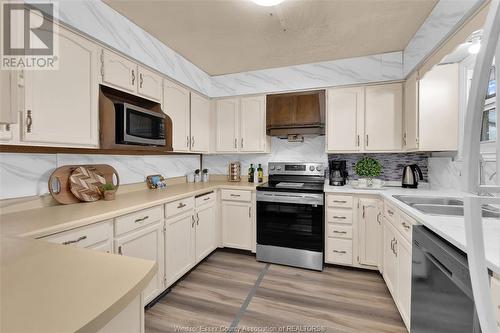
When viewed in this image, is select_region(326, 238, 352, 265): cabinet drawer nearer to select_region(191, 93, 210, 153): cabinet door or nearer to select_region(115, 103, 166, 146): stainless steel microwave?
select_region(191, 93, 210, 153): cabinet door

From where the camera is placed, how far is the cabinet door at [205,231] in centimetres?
258

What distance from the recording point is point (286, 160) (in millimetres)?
3311

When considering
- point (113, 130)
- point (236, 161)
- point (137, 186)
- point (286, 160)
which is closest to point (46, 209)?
point (113, 130)

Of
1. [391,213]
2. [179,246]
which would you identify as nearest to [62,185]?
[179,246]

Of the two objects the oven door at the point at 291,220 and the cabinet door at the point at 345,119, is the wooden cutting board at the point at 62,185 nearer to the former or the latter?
the oven door at the point at 291,220

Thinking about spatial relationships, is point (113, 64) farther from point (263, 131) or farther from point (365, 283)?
point (365, 283)

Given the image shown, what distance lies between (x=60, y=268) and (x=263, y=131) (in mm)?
2674

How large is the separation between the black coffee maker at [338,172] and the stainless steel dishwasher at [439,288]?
4.72ft

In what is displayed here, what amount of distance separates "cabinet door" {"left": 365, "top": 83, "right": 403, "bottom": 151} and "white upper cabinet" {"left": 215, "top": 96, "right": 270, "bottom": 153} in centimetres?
126

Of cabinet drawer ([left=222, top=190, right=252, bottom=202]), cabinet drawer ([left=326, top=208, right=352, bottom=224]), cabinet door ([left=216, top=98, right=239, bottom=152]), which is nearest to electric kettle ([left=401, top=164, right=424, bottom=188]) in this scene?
cabinet drawer ([left=326, top=208, right=352, bottom=224])

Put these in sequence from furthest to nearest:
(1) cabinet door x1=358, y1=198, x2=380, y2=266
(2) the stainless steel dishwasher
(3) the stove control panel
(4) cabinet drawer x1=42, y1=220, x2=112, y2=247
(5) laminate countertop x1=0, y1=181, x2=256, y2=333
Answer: (3) the stove control panel < (1) cabinet door x1=358, y1=198, x2=380, y2=266 < (4) cabinet drawer x1=42, y1=220, x2=112, y2=247 < (2) the stainless steel dishwasher < (5) laminate countertop x1=0, y1=181, x2=256, y2=333

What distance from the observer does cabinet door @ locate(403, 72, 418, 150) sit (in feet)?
7.41

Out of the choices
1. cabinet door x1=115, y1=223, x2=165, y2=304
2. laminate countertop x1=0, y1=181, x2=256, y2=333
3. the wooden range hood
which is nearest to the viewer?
laminate countertop x1=0, y1=181, x2=256, y2=333

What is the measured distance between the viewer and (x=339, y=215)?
2555 mm
